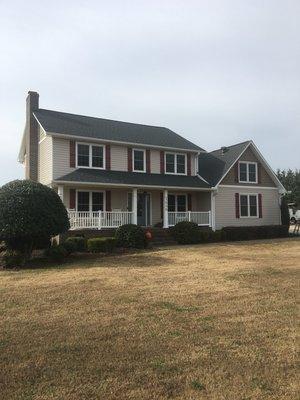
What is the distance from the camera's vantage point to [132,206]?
25.0 metres

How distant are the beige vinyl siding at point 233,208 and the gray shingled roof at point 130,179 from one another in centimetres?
176

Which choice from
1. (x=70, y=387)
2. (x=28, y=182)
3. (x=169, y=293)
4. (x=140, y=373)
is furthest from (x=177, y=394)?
(x=28, y=182)

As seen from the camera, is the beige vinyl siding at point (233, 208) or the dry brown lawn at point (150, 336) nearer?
the dry brown lawn at point (150, 336)

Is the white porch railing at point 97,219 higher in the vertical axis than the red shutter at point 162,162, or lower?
lower

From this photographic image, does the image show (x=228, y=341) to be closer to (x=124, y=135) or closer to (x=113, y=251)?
(x=113, y=251)

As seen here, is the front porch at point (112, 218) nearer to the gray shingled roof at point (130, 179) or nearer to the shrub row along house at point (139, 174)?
the shrub row along house at point (139, 174)

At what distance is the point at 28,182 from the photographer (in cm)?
1700

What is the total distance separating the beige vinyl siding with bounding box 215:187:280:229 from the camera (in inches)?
1091

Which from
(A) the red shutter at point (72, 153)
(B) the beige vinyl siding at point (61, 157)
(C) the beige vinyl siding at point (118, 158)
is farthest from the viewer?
(C) the beige vinyl siding at point (118, 158)

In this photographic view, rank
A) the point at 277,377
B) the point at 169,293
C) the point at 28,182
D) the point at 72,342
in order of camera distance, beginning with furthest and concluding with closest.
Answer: the point at 28,182 < the point at 169,293 < the point at 72,342 < the point at 277,377

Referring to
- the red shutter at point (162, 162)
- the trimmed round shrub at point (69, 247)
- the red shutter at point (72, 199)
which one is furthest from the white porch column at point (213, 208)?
the trimmed round shrub at point (69, 247)

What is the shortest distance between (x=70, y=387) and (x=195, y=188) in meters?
21.7

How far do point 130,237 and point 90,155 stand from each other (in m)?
6.68

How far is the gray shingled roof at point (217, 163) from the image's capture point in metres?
28.1
